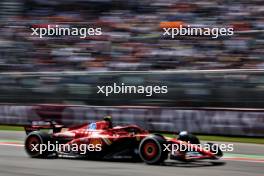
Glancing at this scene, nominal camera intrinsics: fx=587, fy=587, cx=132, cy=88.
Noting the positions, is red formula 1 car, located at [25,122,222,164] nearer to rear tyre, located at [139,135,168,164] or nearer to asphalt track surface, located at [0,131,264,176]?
rear tyre, located at [139,135,168,164]

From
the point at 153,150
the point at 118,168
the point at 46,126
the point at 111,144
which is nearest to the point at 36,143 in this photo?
the point at 46,126

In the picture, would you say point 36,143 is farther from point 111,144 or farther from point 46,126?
point 111,144

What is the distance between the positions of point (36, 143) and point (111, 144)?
4.74 ft

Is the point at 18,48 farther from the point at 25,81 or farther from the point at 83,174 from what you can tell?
the point at 83,174

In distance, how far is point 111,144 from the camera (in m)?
9.54

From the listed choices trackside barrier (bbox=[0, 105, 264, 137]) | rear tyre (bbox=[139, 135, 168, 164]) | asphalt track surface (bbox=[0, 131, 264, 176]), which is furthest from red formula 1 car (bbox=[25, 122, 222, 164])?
trackside barrier (bbox=[0, 105, 264, 137])

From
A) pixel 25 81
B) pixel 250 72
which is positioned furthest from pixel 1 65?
pixel 250 72

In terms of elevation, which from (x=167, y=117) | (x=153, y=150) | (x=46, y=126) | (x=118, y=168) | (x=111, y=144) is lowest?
(x=118, y=168)

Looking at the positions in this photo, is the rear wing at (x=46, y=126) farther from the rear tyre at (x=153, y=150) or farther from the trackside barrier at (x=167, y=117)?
the trackside barrier at (x=167, y=117)

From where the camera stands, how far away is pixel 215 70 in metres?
13.7

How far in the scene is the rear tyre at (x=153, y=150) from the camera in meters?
8.83

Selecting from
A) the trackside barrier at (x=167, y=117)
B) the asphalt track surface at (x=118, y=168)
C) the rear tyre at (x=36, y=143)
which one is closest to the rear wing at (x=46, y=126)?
the rear tyre at (x=36, y=143)

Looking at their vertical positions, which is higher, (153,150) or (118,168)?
(153,150)

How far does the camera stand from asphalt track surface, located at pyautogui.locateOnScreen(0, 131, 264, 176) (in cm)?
814
